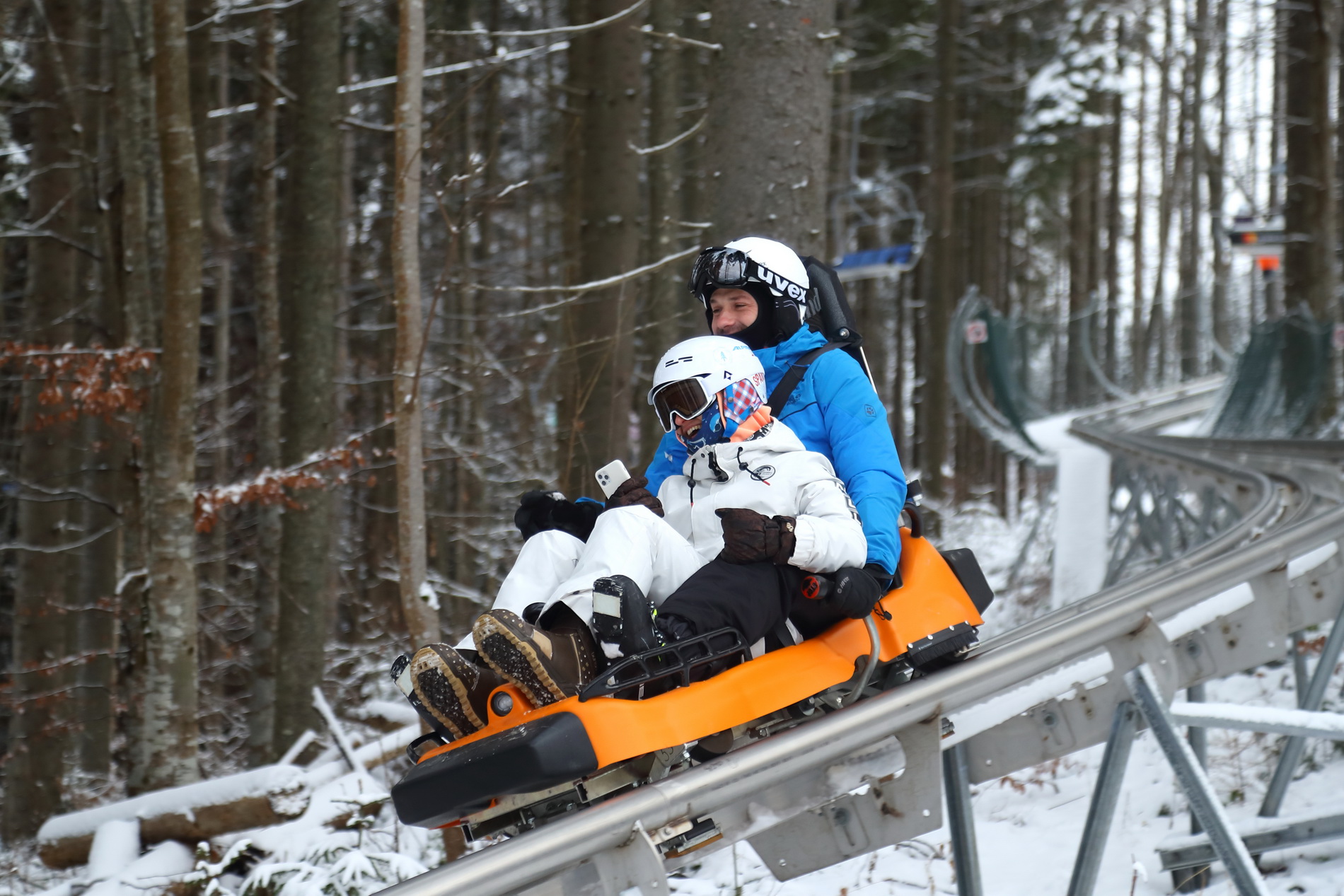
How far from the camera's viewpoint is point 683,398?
10.5 ft

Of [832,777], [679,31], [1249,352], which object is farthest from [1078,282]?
[832,777]

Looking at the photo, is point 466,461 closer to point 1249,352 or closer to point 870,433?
point 870,433

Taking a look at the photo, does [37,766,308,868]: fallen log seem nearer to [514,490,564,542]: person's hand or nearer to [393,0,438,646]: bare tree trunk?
[393,0,438,646]: bare tree trunk

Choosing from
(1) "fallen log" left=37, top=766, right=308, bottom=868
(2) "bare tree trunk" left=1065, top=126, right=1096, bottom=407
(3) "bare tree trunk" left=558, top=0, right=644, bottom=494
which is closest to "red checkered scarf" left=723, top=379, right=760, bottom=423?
(3) "bare tree trunk" left=558, top=0, right=644, bottom=494

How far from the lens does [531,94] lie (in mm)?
14883

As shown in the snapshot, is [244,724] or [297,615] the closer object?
[297,615]

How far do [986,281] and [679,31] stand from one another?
12.1 m

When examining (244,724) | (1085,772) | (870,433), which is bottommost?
(244,724)

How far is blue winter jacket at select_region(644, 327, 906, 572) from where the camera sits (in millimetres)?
3166

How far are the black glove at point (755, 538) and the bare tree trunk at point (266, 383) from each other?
7274 mm

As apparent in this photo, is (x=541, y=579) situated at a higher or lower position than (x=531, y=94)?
lower

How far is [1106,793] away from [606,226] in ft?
16.6

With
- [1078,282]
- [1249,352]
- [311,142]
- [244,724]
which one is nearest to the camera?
[311,142]

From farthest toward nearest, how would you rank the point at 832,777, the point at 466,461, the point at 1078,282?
the point at 1078,282 < the point at 466,461 < the point at 832,777
